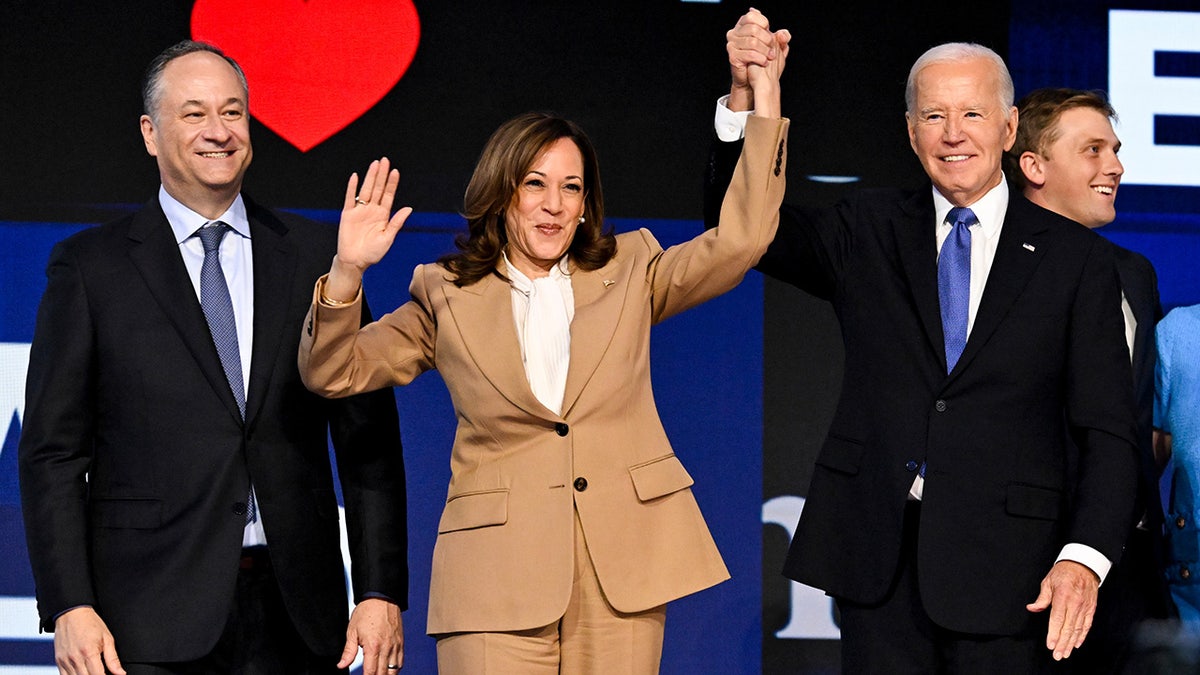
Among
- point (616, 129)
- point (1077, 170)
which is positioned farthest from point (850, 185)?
Answer: point (1077, 170)

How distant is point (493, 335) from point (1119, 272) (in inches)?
61.1

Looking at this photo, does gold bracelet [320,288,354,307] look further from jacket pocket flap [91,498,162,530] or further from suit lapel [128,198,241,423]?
jacket pocket flap [91,498,162,530]

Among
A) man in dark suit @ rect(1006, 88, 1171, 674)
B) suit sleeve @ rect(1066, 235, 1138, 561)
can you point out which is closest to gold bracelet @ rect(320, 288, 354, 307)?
suit sleeve @ rect(1066, 235, 1138, 561)

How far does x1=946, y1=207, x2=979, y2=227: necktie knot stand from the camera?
287 cm

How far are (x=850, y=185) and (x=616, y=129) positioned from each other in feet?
2.44

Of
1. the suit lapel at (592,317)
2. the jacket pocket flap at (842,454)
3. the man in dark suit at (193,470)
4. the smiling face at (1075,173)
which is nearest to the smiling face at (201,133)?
the man in dark suit at (193,470)

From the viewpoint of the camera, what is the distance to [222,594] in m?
2.79

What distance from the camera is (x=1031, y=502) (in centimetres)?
271

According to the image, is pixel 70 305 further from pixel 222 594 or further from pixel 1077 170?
pixel 1077 170

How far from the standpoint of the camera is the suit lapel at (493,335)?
270 cm

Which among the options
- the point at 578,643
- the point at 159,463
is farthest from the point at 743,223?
the point at 159,463

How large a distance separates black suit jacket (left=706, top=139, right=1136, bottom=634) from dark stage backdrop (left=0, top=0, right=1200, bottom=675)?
1.73 meters

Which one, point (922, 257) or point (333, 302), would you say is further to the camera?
point (922, 257)

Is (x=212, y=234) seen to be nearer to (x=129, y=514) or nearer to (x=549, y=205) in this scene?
(x=129, y=514)
